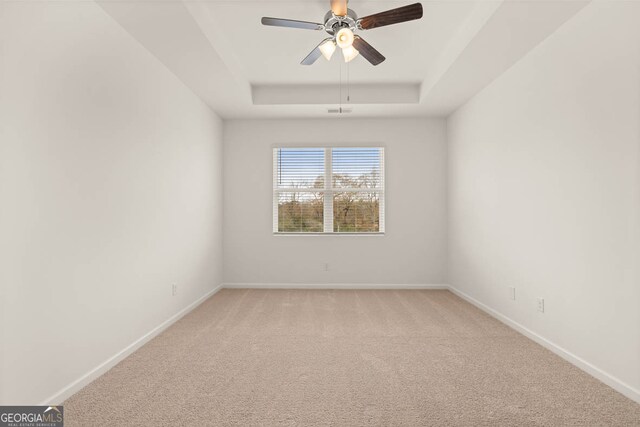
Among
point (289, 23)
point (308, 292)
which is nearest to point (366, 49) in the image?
point (289, 23)

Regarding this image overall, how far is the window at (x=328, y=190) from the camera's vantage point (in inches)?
217

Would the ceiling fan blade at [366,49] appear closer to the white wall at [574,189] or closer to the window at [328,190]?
the white wall at [574,189]

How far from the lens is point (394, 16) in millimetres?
2482

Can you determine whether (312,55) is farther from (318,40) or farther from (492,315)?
(492,315)

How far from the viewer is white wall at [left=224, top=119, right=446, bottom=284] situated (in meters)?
5.39

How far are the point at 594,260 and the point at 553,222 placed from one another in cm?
49

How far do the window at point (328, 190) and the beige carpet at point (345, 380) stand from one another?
199 cm

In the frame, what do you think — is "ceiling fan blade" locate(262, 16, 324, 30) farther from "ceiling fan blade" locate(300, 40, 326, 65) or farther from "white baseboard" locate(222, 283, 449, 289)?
"white baseboard" locate(222, 283, 449, 289)

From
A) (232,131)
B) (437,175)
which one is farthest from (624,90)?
(232,131)

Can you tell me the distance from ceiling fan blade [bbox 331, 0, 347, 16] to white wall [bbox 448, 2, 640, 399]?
1659 millimetres

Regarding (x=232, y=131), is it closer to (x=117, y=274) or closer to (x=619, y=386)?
(x=117, y=274)

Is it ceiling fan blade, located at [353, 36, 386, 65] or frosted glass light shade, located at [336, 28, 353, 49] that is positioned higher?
ceiling fan blade, located at [353, 36, 386, 65]

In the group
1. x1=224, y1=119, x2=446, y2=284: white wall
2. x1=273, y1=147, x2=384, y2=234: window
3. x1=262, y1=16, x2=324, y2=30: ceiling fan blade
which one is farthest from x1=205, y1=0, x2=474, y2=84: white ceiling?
x1=273, y1=147, x2=384, y2=234: window

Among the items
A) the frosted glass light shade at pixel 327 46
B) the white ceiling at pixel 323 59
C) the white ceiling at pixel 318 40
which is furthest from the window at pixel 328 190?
the frosted glass light shade at pixel 327 46
